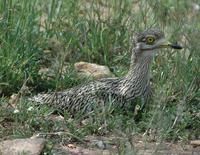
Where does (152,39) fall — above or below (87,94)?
above

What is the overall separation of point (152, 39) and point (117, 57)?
104cm

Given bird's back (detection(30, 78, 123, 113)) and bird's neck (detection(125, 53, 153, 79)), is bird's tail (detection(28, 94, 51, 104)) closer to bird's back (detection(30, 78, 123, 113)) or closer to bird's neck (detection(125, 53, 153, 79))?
bird's back (detection(30, 78, 123, 113))

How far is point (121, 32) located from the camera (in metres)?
8.94

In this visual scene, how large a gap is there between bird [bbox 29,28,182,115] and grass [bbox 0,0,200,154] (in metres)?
0.17

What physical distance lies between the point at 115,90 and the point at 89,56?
3.92ft

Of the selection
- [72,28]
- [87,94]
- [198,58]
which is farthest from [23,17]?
[198,58]

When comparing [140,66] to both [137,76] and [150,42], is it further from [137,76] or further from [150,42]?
[150,42]

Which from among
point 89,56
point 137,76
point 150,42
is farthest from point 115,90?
point 89,56

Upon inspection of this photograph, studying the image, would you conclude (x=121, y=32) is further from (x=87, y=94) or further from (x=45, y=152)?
(x=45, y=152)

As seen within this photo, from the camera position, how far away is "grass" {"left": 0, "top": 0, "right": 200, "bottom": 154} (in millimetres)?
7094

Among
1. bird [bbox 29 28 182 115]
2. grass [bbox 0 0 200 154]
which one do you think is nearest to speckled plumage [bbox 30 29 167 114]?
bird [bbox 29 28 182 115]

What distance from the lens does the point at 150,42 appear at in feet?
25.4

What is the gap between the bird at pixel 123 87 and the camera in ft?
24.9

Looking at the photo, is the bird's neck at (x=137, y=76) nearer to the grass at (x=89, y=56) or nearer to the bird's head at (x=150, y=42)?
the bird's head at (x=150, y=42)
